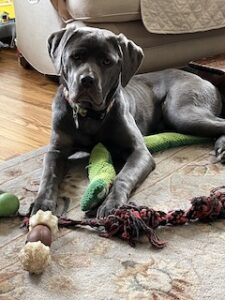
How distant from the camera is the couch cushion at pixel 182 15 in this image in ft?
8.55

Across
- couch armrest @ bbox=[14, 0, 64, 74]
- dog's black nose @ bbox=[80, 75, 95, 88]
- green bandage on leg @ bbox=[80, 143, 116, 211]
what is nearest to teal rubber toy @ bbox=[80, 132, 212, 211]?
green bandage on leg @ bbox=[80, 143, 116, 211]

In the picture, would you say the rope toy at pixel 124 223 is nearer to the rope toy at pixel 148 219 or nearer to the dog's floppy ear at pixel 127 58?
the rope toy at pixel 148 219

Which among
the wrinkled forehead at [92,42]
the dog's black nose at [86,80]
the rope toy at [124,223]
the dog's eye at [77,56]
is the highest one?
the wrinkled forehead at [92,42]

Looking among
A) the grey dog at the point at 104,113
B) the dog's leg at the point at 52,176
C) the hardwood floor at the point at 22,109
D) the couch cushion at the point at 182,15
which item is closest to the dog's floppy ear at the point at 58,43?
the grey dog at the point at 104,113

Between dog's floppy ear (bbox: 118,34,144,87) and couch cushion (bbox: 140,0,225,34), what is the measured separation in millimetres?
759

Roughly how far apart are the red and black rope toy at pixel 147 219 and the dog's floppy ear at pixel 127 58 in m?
0.59

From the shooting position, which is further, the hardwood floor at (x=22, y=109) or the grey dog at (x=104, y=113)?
the hardwood floor at (x=22, y=109)

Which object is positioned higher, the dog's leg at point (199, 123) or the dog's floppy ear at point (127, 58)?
the dog's floppy ear at point (127, 58)

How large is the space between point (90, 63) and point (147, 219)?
61cm

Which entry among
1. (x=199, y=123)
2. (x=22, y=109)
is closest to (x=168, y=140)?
(x=199, y=123)

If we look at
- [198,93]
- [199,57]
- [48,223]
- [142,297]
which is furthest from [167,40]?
[142,297]

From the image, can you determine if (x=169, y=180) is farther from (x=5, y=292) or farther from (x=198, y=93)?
(x=5, y=292)

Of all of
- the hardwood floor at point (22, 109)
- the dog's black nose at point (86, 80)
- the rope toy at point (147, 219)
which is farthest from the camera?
the hardwood floor at point (22, 109)

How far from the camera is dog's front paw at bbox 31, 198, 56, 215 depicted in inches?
58.8
